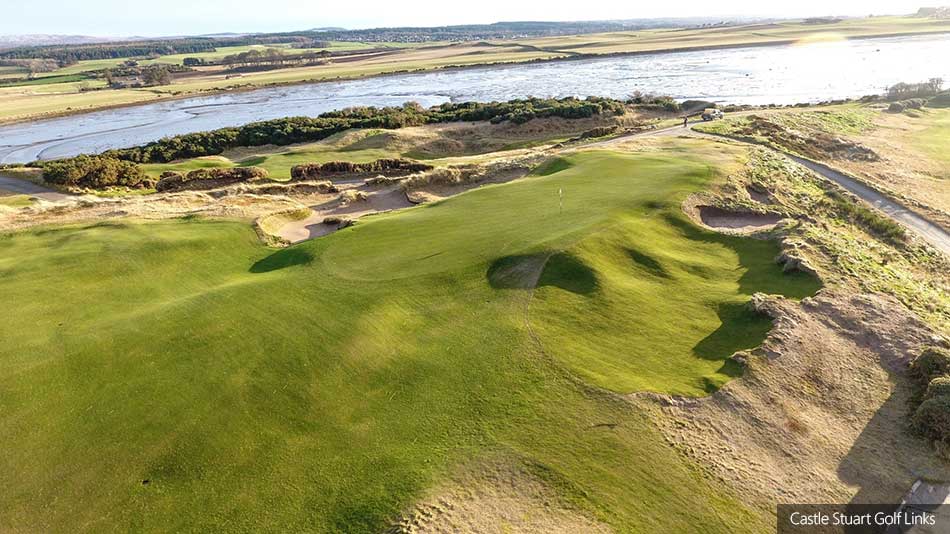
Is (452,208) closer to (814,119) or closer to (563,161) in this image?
(563,161)

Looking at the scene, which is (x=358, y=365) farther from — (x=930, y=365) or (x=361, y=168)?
(x=361, y=168)

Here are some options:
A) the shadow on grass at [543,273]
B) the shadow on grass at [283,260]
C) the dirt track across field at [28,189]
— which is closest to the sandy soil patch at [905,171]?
the shadow on grass at [543,273]

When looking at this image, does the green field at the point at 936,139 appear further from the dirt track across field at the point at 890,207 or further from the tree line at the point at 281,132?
the tree line at the point at 281,132

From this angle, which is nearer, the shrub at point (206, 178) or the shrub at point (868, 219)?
the shrub at point (868, 219)

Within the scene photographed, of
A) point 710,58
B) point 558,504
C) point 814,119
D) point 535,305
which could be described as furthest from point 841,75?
point 558,504

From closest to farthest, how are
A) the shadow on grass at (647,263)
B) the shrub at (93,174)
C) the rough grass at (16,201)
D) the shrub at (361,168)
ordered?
the shadow on grass at (647,263), the rough grass at (16,201), the shrub at (93,174), the shrub at (361,168)

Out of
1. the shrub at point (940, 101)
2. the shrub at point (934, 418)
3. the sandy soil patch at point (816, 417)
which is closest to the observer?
the sandy soil patch at point (816, 417)
